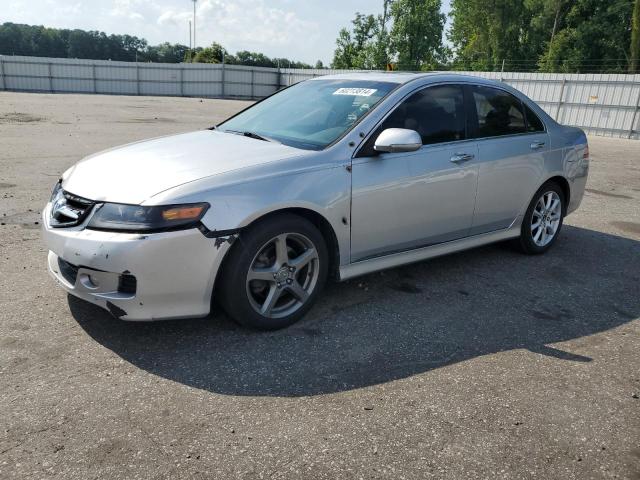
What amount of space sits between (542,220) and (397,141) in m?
2.49

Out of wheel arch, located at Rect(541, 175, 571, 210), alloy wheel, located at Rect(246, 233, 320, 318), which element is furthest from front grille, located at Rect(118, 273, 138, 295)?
wheel arch, located at Rect(541, 175, 571, 210)

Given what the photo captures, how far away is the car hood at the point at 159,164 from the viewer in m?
3.19

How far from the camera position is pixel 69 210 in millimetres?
3297

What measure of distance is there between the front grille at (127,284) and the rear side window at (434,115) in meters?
1.99

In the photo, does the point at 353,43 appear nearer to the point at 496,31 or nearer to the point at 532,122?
the point at 496,31

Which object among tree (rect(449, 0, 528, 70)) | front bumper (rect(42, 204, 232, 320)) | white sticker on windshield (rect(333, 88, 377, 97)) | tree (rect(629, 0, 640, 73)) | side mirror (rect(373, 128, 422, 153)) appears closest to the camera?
front bumper (rect(42, 204, 232, 320))

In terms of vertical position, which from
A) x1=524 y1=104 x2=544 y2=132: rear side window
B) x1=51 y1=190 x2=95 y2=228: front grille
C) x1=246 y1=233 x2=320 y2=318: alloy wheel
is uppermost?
x1=524 y1=104 x2=544 y2=132: rear side window

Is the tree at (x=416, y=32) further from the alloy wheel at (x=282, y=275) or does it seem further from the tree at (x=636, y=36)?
the alloy wheel at (x=282, y=275)

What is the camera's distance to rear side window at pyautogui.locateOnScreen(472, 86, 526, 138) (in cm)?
474

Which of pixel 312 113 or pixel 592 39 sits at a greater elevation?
pixel 592 39

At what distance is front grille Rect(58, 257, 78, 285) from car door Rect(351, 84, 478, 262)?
1788mm

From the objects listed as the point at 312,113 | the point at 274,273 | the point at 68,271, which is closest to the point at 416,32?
the point at 312,113

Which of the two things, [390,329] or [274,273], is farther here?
[390,329]

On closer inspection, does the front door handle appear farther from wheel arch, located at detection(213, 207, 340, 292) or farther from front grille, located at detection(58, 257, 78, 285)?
front grille, located at detection(58, 257, 78, 285)
